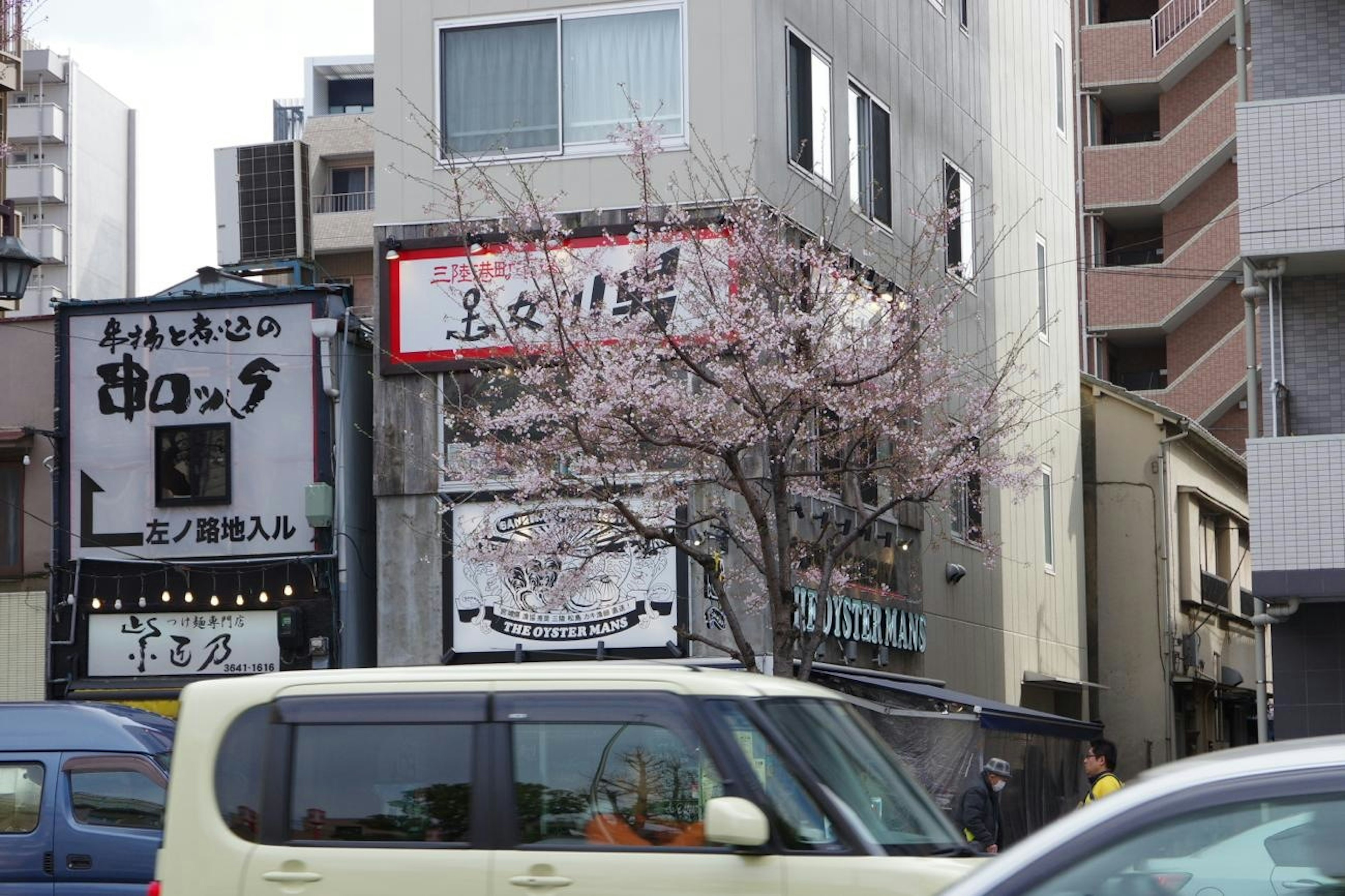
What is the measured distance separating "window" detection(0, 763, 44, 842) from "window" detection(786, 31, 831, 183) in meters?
12.0

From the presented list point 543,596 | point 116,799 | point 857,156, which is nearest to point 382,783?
point 116,799

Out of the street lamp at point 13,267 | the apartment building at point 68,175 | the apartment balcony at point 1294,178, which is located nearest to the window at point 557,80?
the street lamp at point 13,267

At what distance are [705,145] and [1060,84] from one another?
17710 mm

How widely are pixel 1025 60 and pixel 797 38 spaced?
39.6 feet

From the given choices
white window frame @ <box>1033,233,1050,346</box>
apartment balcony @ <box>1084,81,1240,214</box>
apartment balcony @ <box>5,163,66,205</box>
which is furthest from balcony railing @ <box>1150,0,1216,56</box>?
apartment balcony @ <box>5,163,66,205</box>

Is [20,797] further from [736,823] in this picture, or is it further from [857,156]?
[857,156]

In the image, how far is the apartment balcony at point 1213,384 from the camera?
141 feet

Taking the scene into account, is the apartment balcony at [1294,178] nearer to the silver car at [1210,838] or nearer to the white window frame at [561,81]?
the white window frame at [561,81]

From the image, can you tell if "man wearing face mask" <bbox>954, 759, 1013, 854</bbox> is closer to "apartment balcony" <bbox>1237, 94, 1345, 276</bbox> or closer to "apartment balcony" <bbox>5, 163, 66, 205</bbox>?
"apartment balcony" <bbox>1237, 94, 1345, 276</bbox>

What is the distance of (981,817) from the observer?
14859 mm

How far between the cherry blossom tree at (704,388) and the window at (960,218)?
5280 millimetres

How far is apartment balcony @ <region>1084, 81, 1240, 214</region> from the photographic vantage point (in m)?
44.6

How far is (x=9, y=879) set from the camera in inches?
540

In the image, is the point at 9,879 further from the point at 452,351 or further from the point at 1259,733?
the point at 1259,733
